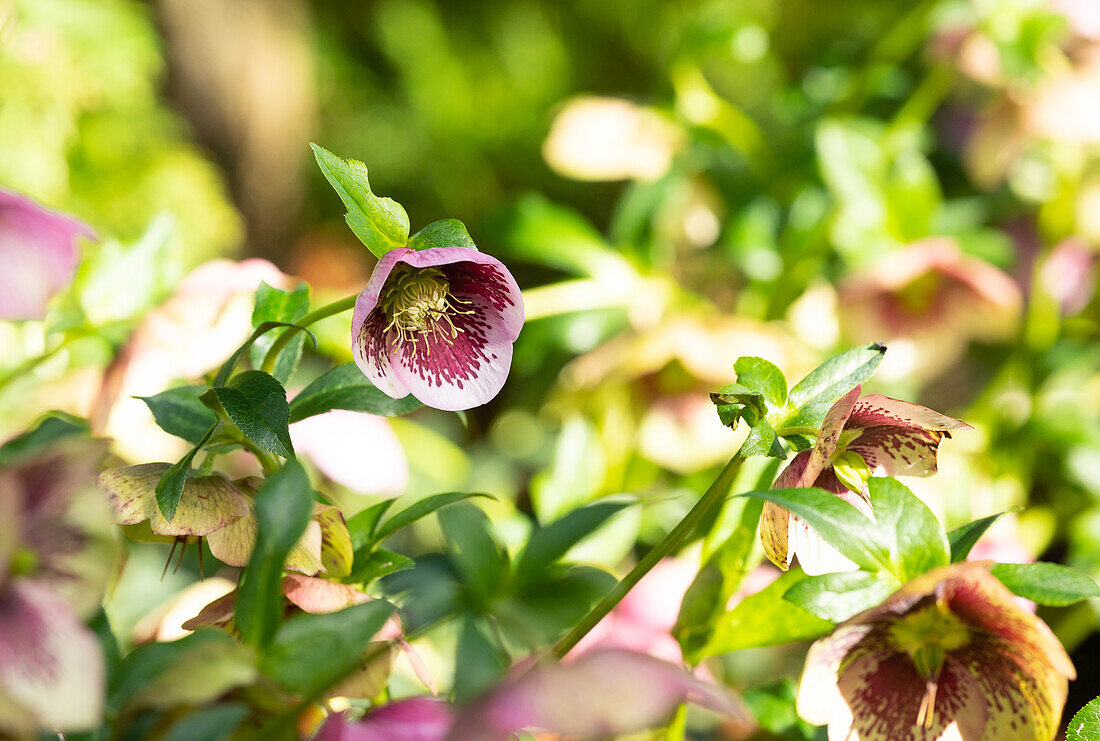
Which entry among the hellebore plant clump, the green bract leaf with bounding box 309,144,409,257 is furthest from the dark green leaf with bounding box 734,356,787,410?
the green bract leaf with bounding box 309,144,409,257

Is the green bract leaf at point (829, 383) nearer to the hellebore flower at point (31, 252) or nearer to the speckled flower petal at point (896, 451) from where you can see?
the speckled flower petal at point (896, 451)

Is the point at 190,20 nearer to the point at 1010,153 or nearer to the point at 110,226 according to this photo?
the point at 110,226

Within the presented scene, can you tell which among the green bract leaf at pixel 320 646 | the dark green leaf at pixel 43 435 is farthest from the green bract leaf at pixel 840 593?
the dark green leaf at pixel 43 435

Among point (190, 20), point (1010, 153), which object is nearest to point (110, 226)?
point (190, 20)

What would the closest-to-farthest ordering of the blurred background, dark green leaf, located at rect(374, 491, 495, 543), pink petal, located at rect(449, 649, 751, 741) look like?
pink petal, located at rect(449, 649, 751, 741)
dark green leaf, located at rect(374, 491, 495, 543)
the blurred background

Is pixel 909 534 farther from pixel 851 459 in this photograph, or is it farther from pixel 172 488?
pixel 172 488

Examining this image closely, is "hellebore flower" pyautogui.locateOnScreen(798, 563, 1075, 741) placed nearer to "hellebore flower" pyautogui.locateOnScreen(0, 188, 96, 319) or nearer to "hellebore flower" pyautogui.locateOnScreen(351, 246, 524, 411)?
"hellebore flower" pyautogui.locateOnScreen(351, 246, 524, 411)
